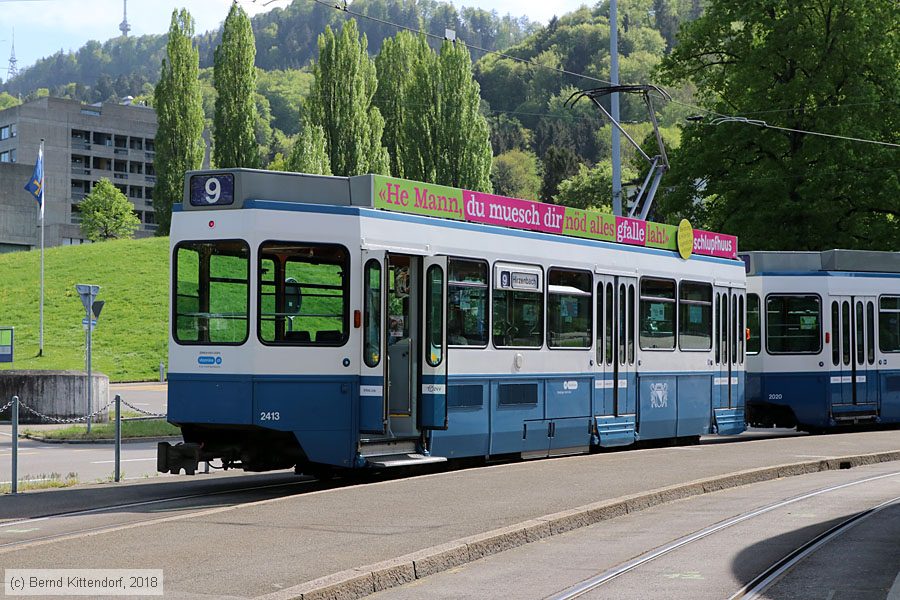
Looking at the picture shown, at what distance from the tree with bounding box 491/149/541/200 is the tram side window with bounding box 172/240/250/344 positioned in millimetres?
113136

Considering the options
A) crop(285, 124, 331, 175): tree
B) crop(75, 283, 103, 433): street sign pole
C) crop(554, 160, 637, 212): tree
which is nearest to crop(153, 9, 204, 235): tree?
crop(285, 124, 331, 175): tree

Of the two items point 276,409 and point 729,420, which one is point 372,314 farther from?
point 729,420

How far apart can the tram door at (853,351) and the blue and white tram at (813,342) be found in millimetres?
20

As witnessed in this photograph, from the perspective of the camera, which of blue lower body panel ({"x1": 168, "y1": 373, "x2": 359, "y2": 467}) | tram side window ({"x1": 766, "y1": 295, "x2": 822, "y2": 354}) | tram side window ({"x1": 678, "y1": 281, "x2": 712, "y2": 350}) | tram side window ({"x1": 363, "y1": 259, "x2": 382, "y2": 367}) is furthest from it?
tram side window ({"x1": 766, "y1": 295, "x2": 822, "y2": 354})

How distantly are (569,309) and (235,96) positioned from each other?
63.4 metres

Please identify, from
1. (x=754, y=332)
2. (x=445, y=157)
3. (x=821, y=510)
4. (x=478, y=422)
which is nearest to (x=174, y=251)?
(x=478, y=422)

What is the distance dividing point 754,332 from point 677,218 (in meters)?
15.1

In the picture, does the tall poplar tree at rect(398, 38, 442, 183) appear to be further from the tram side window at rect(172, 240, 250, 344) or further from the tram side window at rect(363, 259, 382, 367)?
the tram side window at rect(172, 240, 250, 344)

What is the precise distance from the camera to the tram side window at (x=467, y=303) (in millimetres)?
15781

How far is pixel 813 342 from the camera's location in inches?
991

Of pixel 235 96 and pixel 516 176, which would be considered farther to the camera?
pixel 516 176

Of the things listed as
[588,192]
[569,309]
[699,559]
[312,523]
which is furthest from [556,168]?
[699,559]

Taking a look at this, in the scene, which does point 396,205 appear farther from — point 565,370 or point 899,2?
point 899,2

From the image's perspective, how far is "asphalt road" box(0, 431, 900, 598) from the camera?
28.9 ft
